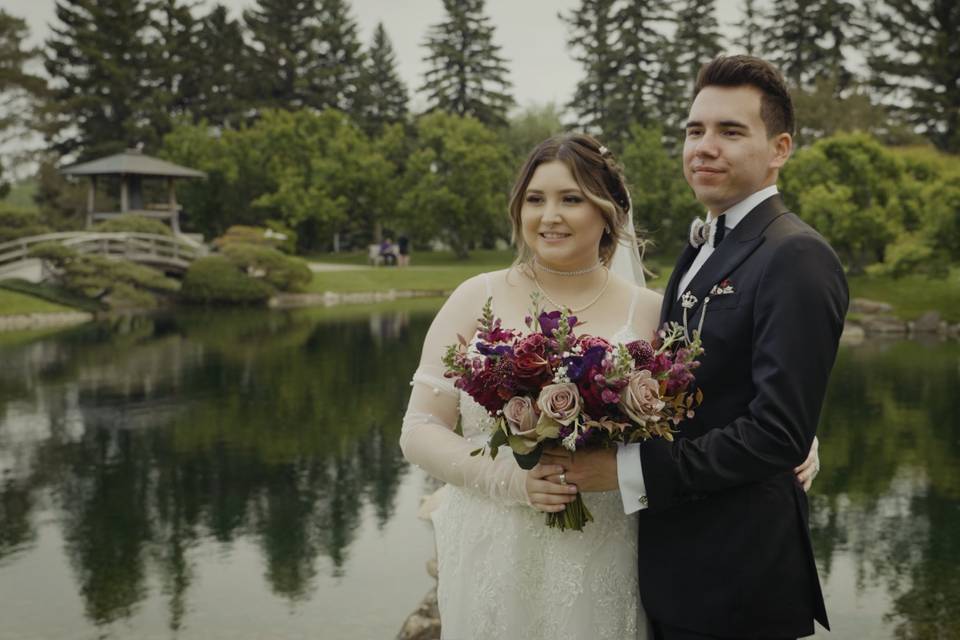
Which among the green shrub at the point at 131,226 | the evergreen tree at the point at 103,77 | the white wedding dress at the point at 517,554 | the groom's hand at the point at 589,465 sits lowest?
the white wedding dress at the point at 517,554

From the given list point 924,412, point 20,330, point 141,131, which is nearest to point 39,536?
point 924,412

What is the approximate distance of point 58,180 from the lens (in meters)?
41.0

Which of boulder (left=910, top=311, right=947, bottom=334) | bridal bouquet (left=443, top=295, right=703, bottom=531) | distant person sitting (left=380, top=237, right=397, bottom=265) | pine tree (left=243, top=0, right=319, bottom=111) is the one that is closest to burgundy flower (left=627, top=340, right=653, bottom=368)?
bridal bouquet (left=443, top=295, right=703, bottom=531)

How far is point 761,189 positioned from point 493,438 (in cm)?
99

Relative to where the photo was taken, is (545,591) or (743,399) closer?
(743,399)

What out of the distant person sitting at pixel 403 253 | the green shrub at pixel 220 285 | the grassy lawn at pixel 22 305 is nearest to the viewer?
the grassy lawn at pixel 22 305

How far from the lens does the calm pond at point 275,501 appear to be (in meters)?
6.65

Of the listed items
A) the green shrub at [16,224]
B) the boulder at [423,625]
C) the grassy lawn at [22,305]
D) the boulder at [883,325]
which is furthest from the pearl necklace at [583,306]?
the green shrub at [16,224]

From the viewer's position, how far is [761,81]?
2.44 metres

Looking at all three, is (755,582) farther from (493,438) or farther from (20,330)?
(20,330)

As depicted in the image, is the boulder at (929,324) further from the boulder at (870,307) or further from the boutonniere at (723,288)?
the boutonniere at (723,288)

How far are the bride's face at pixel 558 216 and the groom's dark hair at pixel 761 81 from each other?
0.48m

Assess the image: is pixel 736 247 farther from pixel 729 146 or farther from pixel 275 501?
pixel 275 501

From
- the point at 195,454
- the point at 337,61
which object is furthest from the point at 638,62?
the point at 195,454
